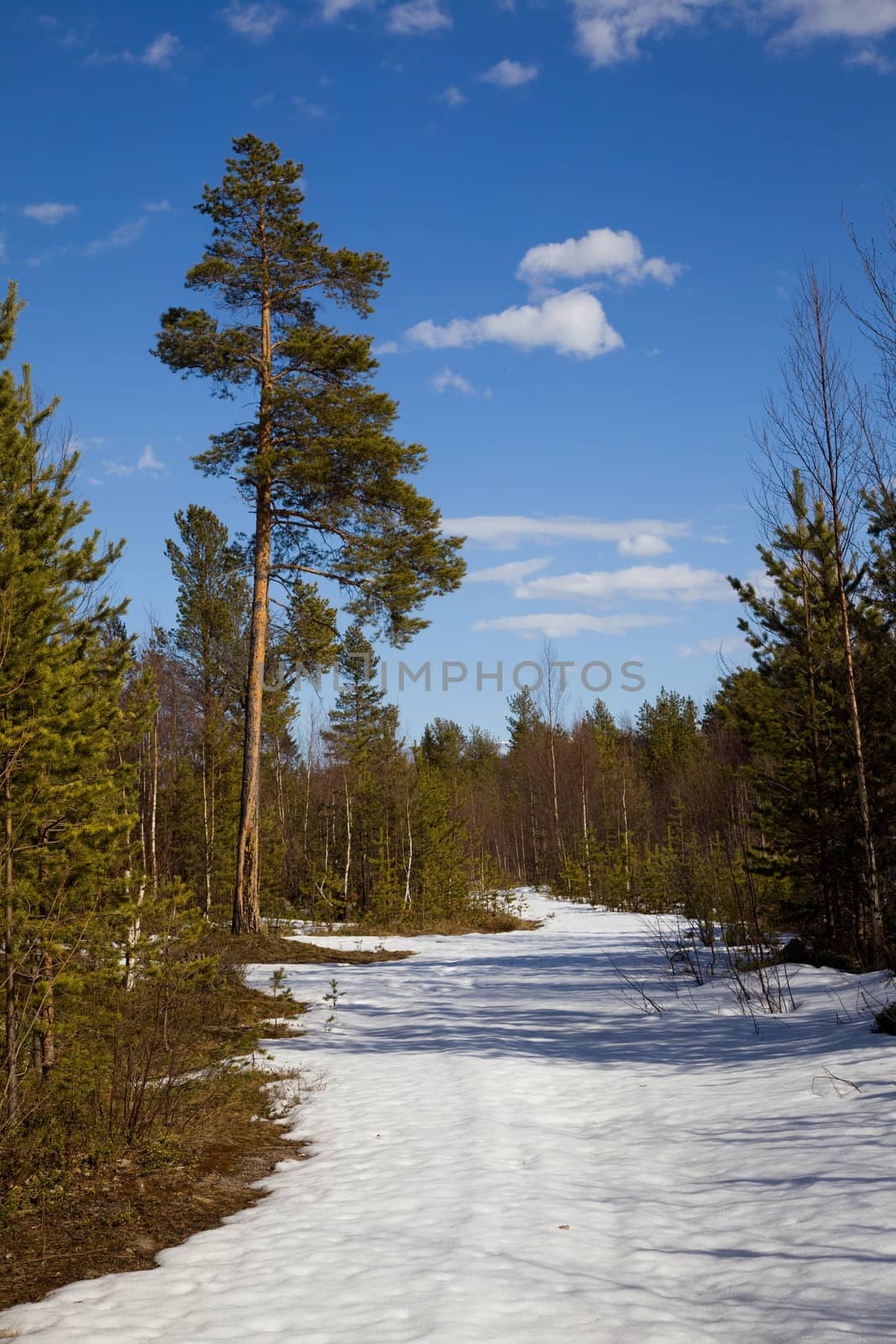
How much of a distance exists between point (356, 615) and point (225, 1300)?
13.2m

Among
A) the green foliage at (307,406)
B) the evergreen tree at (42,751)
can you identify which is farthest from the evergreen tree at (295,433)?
the evergreen tree at (42,751)

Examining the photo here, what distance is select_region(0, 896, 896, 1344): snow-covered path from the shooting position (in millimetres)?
3348

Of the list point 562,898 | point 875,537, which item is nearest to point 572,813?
point 562,898

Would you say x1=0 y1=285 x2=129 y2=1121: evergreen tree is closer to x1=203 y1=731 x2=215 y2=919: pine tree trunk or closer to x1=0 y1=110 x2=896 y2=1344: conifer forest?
x1=0 y1=110 x2=896 y2=1344: conifer forest

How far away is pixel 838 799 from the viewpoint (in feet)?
40.9

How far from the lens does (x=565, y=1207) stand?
15.2 feet

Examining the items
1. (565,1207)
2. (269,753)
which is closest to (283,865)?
(269,753)

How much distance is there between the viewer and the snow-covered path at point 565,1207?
132 inches

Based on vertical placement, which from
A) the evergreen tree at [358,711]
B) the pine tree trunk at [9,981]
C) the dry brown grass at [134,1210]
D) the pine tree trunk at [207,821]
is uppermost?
the evergreen tree at [358,711]

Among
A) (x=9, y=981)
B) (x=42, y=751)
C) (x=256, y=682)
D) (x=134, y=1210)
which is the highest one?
(x=256, y=682)

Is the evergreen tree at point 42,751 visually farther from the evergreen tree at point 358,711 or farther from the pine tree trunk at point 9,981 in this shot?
the evergreen tree at point 358,711

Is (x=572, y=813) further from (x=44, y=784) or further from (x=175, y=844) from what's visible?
(x=44, y=784)

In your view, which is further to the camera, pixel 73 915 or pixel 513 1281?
pixel 73 915

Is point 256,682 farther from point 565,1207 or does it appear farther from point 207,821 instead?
point 565,1207
